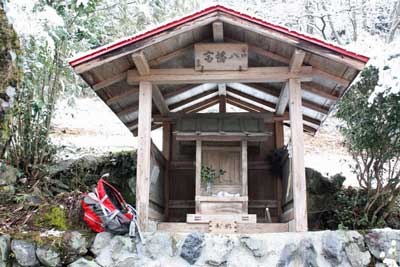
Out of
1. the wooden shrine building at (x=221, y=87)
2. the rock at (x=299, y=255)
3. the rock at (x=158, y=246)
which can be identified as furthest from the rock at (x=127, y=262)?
the rock at (x=299, y=255)

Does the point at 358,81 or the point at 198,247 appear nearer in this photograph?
the point at 198,247

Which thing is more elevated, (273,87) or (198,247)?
(273,87)

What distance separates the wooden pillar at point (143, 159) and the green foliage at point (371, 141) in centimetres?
332

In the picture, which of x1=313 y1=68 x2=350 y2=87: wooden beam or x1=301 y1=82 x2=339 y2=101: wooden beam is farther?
x1=301 y1=82 x2=339 y2=101: wooden beam

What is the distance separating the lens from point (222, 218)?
618 cm

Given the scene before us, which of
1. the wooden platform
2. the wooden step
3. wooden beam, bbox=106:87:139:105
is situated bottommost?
the wooden platform

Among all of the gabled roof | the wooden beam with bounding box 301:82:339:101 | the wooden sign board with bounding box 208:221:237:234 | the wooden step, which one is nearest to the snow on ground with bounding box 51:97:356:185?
the gabled roof

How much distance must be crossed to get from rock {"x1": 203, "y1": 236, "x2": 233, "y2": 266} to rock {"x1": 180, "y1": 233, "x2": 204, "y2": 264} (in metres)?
0.09

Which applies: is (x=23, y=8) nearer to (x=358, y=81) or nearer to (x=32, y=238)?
(x=32, y=238)

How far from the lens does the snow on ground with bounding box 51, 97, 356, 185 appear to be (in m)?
13.1

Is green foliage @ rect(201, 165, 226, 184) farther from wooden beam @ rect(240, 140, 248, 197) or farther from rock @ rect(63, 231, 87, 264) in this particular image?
rock @ rect(63, 231, 87, 264)

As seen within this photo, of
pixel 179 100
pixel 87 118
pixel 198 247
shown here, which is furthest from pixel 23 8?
pixel 87 118

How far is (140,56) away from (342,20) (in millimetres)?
→ 12120

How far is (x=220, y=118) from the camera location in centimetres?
734
